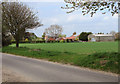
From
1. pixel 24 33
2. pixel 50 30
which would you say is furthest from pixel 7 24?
pixel 50 30

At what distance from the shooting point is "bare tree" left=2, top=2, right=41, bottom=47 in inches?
973

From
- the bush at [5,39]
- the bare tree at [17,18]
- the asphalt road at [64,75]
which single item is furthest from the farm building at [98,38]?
the asphalt road at [64,75]

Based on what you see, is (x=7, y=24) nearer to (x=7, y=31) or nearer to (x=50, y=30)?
(x=7, y=31)

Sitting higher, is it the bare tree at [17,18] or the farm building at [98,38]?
the bare tree at [17,18]

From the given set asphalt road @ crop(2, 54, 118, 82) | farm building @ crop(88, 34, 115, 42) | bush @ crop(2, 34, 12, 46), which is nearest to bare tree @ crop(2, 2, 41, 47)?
bush @ crop(2, 34, 12, 46)

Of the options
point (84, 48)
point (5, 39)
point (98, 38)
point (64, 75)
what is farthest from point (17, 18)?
point (98, 38)

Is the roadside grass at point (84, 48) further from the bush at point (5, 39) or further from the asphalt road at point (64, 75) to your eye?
the asphalt road at point (64, 75)

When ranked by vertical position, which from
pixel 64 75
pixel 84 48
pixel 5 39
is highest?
pixel 5 39

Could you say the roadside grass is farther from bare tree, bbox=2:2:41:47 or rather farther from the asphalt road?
the asphalt road

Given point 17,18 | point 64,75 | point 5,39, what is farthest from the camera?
point 5,39

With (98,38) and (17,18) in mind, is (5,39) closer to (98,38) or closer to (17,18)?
(17,18)

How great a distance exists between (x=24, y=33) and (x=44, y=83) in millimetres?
22819

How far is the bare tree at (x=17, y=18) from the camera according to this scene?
24.7 metres

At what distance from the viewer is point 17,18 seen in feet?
82.4
